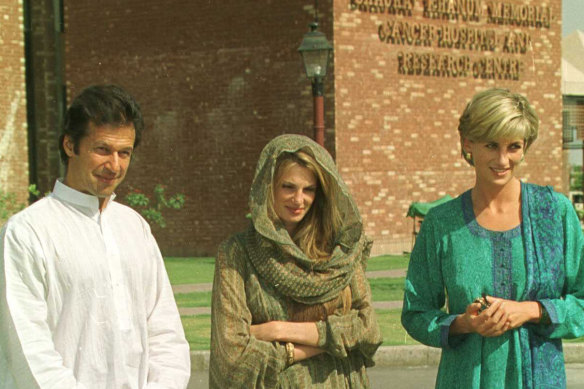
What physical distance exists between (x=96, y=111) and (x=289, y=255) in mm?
1007

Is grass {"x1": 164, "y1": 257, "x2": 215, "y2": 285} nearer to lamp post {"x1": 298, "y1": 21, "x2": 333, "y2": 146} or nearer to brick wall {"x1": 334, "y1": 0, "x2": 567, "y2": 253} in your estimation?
brick wall {"x1": 334, "y1": 0, "x2": 567, "y2": 253}

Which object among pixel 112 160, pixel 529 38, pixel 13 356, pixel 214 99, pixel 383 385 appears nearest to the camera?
pixel 13 356

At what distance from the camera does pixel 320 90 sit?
1627 cm

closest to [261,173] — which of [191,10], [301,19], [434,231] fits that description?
[434,231]

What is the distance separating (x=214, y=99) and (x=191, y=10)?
214 cm

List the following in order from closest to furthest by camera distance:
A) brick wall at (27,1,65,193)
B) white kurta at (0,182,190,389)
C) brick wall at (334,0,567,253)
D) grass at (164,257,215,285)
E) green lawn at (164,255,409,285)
A: white kurta at (0,182,190,389) < grass at (164,257,215,285) < green lawn at (164,255,409,285) < brick wall at (334,0,567,253) < brick wall at (27,1,65,193)

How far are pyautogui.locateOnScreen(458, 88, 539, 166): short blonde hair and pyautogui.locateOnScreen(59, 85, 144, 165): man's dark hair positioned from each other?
1197 mm

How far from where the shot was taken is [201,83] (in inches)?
981

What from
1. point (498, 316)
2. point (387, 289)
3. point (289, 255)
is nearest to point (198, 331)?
point (387, 289)

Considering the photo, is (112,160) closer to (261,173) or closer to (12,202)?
(261,173)

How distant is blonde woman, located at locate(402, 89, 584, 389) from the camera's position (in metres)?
3.96

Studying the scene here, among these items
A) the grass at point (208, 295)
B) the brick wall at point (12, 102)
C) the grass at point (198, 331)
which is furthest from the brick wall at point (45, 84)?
the grass at point (198, 331)

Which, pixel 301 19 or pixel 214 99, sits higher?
pixel 301 19

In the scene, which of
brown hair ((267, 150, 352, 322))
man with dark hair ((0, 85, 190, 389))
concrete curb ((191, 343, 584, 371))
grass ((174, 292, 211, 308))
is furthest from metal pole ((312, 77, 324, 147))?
man with dark hair ((0, 85, 190, 389))
